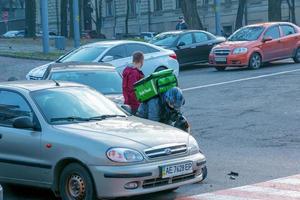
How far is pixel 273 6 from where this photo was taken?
4297 centimetres

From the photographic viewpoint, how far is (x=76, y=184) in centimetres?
815

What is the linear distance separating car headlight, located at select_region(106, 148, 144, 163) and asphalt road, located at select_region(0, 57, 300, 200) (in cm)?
95

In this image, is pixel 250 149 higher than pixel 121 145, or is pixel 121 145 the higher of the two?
pixel 121 145

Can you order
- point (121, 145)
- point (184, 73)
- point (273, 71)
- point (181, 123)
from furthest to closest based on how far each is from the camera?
point (184, 73), point (273, 71), point (181, 123), point (121, 145)

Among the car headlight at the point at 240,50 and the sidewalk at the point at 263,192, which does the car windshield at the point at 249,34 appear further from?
the sidewalk at the point at 263,192

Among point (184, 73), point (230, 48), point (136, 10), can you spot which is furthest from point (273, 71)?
point (136, 10)

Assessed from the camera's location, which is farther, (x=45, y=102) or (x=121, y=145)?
(x=45, y=102)

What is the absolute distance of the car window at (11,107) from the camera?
901cm

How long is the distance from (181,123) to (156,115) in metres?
0.39

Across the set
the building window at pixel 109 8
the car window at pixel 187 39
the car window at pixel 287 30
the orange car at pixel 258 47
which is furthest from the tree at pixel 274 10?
the building window at pixel 109 8

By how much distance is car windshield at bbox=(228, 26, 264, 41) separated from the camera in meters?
25.5

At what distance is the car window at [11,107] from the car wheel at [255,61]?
16.4m

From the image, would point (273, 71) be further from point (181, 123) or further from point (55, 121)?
point (55, 121)

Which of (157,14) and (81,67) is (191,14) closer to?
(81,67)
